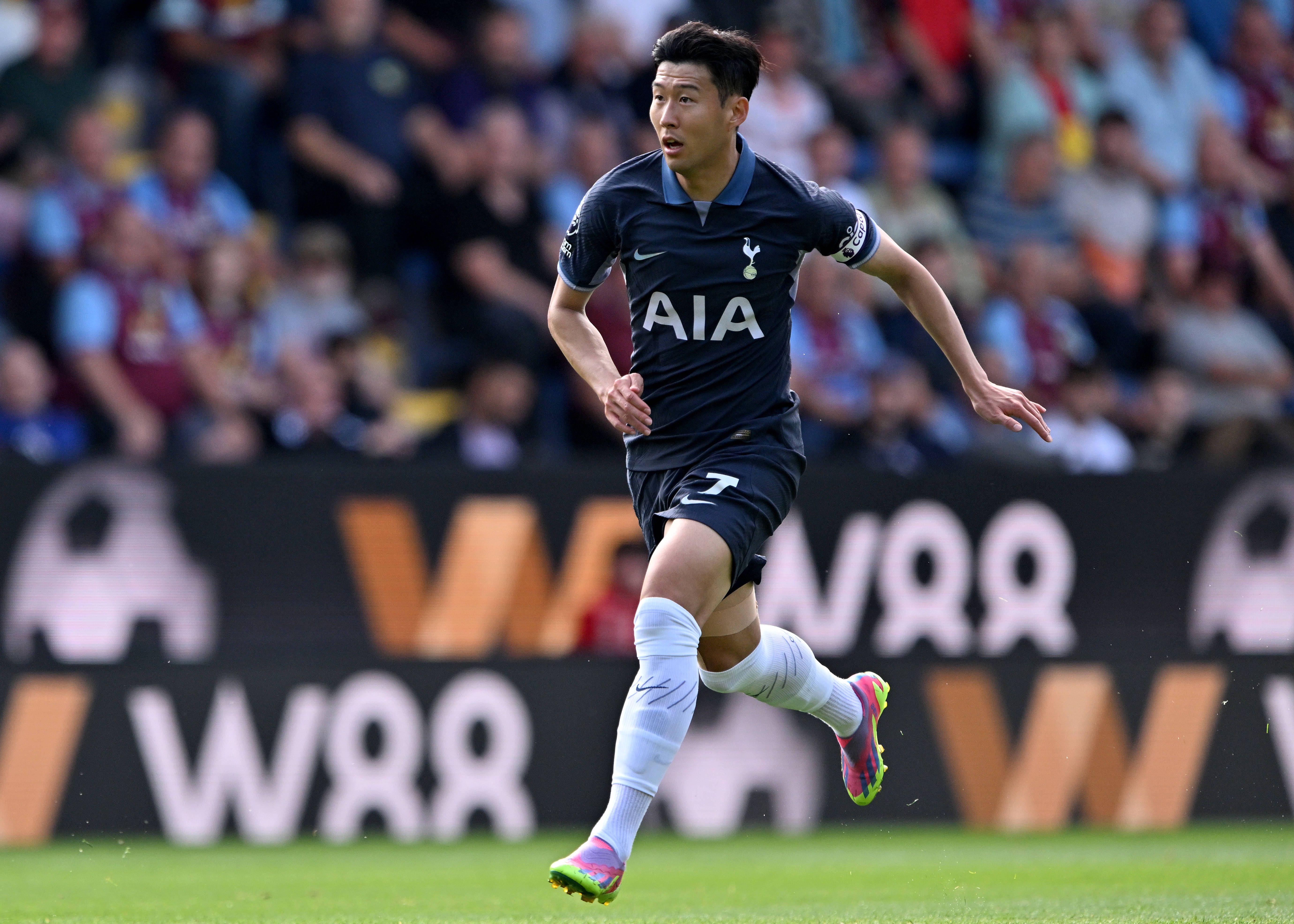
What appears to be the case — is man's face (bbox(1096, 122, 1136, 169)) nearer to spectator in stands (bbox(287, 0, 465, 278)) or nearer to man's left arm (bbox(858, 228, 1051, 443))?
spectator in stands (bbox(287, 0, 465, 278))

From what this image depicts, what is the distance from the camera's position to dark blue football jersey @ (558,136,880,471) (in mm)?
5980

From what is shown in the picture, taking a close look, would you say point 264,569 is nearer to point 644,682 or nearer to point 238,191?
point 238,191

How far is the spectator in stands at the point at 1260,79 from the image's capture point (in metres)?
15.7

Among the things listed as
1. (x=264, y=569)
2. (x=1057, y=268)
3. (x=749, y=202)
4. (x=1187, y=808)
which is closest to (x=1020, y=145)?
(x=1057, y=268)

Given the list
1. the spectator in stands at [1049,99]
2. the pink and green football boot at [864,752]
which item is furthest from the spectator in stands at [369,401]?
the spectator in stands at [1049,99]

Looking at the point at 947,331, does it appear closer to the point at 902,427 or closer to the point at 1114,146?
the point at 902,427

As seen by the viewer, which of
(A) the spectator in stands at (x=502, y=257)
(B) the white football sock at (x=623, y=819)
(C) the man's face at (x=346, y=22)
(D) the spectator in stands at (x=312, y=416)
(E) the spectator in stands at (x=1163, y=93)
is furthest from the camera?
(E) the spectator in stands at (x=1163, y=93)

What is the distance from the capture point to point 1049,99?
→ 14562mm

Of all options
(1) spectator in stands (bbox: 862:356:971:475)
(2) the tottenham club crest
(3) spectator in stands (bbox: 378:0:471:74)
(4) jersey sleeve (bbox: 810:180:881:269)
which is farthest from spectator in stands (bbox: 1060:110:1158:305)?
(2) the tottenham club crest

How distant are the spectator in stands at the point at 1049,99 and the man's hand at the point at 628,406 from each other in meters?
8.98

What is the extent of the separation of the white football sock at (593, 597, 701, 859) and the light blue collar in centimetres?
129

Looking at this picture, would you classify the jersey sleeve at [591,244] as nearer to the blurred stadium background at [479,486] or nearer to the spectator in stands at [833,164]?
the blurred stadium background at [479,486]

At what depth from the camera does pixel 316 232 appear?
38.2 feet

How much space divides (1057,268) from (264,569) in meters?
6.23
